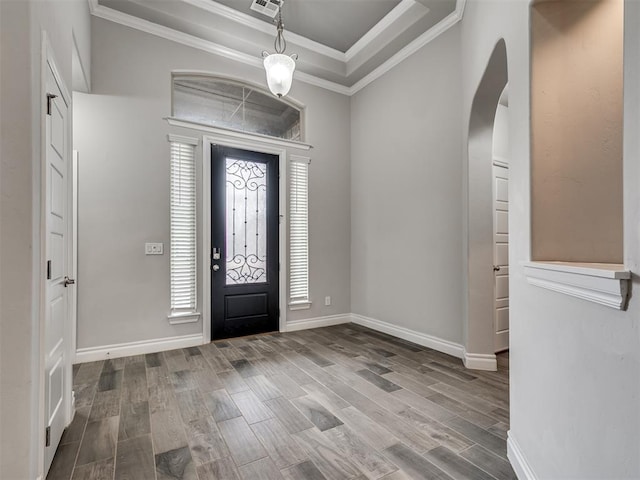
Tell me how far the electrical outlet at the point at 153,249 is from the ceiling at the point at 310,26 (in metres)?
2.42

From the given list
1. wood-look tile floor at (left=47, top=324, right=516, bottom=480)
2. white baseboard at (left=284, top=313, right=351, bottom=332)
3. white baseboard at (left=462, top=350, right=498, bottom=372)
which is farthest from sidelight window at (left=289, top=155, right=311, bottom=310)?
white baseboard at (left=462, top=350, right=498, bottom=372)

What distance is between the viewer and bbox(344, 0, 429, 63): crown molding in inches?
139

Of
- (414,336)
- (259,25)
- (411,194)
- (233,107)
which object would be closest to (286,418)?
(414,336)

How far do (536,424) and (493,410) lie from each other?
927 mm

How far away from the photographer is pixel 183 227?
3.71 m

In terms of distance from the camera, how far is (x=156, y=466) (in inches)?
68.1

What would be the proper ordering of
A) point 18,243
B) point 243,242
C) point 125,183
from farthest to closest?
point 243,242 < point 125,183 < point 18,243

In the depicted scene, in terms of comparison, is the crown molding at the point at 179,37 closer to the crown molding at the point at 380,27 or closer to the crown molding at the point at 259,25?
the crown molding at the point at 259,25

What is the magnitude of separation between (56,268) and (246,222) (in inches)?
93.2

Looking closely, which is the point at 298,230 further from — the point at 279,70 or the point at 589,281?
the point at 589,281

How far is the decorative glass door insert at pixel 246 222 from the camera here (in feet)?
13.2

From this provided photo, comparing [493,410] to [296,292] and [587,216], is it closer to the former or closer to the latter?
[587,216]

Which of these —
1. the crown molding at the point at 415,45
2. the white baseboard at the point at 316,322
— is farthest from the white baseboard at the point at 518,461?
the crown molding at the point at 415,45

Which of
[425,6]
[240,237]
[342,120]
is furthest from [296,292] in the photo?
[425,6]
